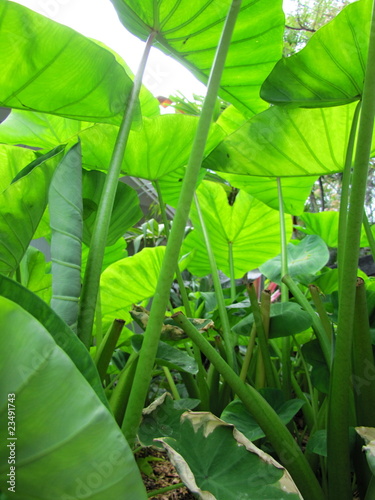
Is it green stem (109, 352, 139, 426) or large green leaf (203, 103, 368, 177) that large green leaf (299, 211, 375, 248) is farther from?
green stem (109, 352, 139, 426)

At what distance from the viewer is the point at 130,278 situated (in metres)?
1.17

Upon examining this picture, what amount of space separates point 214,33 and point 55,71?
39cm

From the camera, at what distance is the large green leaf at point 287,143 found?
0.83 meters

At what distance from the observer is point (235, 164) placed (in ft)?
3.03

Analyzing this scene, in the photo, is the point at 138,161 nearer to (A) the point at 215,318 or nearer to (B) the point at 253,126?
(B) the point at 253,126

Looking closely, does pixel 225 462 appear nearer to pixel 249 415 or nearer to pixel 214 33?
pixel 249 415

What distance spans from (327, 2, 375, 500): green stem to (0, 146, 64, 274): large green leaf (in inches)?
15.4

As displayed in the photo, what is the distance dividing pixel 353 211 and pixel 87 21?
90 centimetres

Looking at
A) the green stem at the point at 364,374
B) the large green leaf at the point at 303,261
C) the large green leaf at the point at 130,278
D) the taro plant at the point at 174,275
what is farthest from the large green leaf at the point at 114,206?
the green stem at the point at 364,374

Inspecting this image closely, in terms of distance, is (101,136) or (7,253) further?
(101,136)

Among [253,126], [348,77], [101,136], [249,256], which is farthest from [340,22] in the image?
[249,256]

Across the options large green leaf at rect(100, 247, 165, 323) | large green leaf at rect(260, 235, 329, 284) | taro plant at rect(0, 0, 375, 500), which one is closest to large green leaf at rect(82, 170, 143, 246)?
taro plant at rect(0, 0, 375, 500)

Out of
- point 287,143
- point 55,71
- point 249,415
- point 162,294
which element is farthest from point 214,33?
point 249,415

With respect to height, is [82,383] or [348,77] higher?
[348,77]
